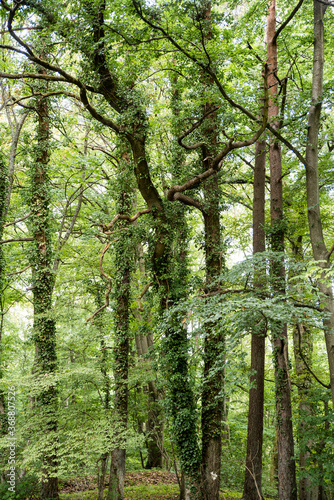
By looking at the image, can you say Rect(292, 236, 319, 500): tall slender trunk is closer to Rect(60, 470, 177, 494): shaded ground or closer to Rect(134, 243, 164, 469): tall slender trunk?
Rect(60, 470, 177, 494): shaded ground

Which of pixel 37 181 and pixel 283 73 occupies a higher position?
pixel 283 73

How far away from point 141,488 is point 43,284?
217 inches

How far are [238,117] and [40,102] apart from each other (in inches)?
202

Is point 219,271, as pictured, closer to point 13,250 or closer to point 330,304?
point 330,304

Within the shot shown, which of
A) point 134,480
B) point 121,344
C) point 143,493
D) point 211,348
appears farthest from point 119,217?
point 134,480

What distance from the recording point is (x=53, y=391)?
7.41 metres

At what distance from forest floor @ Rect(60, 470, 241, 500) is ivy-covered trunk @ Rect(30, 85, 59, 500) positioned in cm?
125

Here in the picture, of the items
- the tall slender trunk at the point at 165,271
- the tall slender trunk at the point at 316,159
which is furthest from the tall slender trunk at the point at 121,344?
the tall slender trunk at the point at 316,159

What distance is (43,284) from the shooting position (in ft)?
26.5

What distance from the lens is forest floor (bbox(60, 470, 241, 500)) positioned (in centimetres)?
775

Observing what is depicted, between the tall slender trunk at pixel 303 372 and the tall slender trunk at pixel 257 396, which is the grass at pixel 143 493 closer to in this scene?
the tall slender trunk at pixel 257 396

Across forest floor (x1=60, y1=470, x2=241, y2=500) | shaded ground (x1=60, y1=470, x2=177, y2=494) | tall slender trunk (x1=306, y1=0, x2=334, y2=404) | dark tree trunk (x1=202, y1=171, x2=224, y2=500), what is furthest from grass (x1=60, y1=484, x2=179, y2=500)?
tall slender trunk (x1=306, y1=0, x2=334, y2=404)

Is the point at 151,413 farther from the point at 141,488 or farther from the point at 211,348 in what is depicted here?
the point at 211,348

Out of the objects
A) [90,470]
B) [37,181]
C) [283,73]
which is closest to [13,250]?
[37,181]
